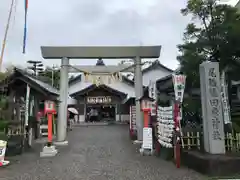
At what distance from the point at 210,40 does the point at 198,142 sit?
6063 millimetres

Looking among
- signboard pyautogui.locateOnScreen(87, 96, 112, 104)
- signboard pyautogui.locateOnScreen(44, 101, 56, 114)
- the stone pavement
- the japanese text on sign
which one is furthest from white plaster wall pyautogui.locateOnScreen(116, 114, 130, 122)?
the japanese text on sign

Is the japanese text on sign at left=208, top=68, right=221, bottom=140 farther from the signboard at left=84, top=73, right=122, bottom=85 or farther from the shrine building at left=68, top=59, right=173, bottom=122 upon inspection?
the shrine building at left=68, top=59, right=173, bottom=122

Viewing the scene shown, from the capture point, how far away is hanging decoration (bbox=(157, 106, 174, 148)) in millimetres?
9070

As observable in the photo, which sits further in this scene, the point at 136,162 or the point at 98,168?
the point at 136,162

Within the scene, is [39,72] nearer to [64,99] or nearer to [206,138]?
[64,99]

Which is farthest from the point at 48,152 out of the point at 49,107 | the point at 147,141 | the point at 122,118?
the point at 122,118

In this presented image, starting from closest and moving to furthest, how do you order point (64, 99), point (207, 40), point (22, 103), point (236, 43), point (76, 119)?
point (236, 43) → point (207, 40) → point (64, 99) → point (22, 103) → point (76, 119)

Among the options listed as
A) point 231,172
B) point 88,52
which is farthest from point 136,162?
point 88,52

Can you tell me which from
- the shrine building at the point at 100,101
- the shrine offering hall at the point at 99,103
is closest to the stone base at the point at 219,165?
the shrine building at the point at 100,101

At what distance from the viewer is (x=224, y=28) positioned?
11.6 meters

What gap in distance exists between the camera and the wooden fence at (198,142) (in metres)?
8.00

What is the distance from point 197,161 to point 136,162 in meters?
2.44

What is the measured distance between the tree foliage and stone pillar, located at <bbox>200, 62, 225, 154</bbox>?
4372mm

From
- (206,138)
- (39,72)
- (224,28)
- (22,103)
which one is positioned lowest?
(206,138)
